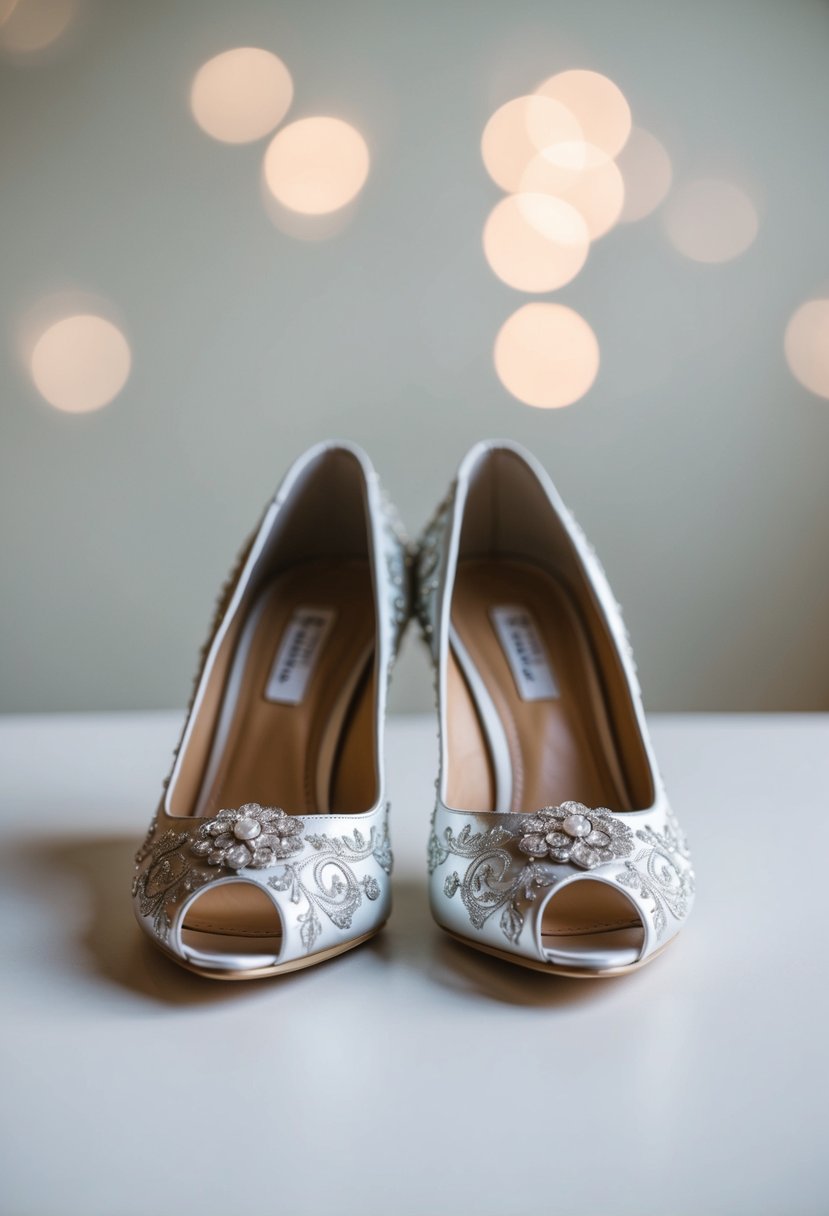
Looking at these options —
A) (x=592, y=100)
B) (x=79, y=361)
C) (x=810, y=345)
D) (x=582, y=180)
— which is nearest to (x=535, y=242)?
(x=582, y=180)

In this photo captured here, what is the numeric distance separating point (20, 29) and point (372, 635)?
4.28 ft

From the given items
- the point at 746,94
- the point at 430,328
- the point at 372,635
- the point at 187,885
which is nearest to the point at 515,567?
the point at 372,635

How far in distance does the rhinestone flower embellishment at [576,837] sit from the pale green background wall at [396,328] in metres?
1.03

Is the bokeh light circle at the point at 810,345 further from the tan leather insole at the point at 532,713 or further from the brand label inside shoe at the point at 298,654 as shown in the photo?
the brand label inside shoe at the point at 298,654

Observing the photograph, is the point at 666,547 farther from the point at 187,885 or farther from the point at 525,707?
the point at 187,885

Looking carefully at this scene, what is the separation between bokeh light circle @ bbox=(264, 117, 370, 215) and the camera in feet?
5.01

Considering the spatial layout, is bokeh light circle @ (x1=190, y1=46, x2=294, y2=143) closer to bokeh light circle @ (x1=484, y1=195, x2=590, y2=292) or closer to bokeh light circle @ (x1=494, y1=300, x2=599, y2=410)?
bokeh light circle @ (x1=484, y1=195, x2=590, y2=292)

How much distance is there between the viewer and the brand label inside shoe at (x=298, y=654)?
1005mm

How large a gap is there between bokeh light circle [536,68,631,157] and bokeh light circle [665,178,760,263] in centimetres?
16

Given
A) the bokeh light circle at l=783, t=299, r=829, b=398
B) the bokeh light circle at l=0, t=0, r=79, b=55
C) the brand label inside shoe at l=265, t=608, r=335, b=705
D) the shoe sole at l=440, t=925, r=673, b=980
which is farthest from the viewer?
the bokeh light circle at l=783, t=299, r=829, b=398

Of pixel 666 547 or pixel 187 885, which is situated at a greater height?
pixel 666 547

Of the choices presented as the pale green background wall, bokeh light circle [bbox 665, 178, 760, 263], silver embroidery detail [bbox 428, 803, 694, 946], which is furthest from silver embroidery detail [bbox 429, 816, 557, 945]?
bokeh light circle [bbox 665, 178, 760, 263]

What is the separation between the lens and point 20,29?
1.50 meters

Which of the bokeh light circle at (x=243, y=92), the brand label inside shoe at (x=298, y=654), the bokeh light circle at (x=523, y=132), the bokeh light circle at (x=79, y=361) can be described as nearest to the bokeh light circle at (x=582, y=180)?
the bokeh light circle at (x=523, y=132)
